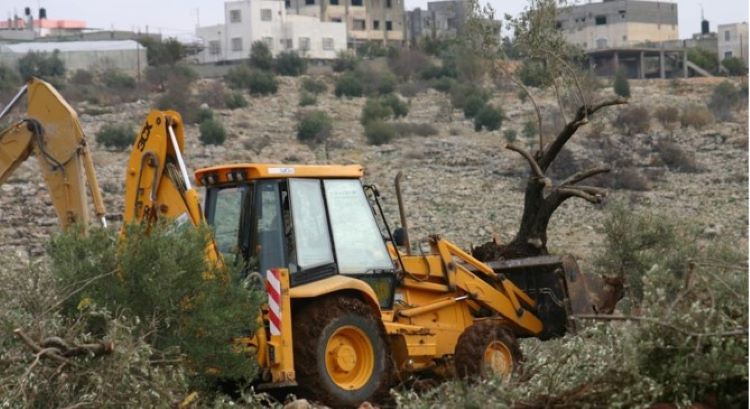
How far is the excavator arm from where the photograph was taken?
1513cm

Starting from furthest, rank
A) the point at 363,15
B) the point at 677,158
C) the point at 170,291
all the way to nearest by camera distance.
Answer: the point at 363,15
the point at 677,158
the point at 170,291

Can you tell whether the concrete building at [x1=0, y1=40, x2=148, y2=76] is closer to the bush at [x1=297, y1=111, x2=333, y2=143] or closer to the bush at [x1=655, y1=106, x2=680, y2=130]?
the bush at [x1=297, y1=111, x2=333, y2=143]

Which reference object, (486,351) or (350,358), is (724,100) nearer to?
(486,351)

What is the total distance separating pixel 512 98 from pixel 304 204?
45.0 m

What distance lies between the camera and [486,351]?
1461 cm

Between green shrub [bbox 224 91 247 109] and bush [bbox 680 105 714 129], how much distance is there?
14877 mm

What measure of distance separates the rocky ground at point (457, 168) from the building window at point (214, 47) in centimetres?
2789

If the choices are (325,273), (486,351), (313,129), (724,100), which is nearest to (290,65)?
(724,100)

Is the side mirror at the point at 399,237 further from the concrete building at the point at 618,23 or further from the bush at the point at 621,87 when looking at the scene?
the concrete building at the point at 618,23

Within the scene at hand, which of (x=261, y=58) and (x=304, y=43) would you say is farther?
(x=304, y=43)

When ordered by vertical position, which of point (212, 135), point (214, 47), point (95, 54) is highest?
point (214, 47)

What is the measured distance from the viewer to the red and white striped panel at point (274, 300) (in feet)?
42.9

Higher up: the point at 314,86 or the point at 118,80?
the point at 118,80

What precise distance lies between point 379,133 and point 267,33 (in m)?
39.9
